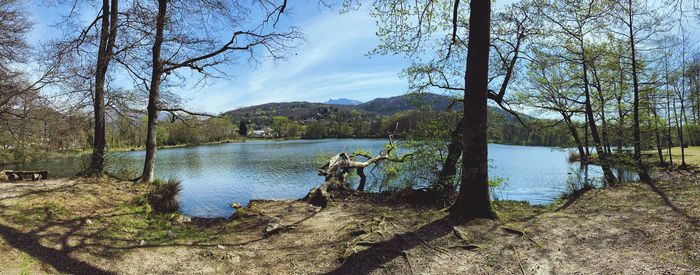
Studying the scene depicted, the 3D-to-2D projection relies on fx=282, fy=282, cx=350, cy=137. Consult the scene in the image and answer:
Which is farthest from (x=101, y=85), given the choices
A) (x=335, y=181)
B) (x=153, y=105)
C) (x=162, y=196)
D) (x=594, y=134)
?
(x=594, y=134)

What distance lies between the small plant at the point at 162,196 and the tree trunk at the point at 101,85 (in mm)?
2030

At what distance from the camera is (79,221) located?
18.7ft

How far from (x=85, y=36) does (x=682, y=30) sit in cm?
1604

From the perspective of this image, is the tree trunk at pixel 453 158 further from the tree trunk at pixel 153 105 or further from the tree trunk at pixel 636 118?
the tree trunk at pixel 153 105

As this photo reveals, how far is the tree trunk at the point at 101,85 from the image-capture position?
931cm

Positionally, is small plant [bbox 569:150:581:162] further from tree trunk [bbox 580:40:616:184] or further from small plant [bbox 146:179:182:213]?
small plant [bbox 146:179:182:213]

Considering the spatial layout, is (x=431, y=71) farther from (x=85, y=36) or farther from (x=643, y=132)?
(x=85, y=36)

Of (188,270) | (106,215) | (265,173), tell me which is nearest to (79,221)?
(106,215)

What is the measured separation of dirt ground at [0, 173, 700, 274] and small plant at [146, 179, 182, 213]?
992 millimetres

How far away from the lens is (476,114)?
5492 mm

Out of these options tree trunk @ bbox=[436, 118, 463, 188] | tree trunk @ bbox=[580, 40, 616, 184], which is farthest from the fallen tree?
tree trunk @ bbox=[580, 40, 616, 184]

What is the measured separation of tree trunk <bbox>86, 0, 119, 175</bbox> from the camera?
931cm

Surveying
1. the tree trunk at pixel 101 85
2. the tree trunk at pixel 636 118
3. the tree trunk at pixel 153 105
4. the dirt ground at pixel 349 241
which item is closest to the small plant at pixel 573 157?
the tree trunk at pixel 636 118

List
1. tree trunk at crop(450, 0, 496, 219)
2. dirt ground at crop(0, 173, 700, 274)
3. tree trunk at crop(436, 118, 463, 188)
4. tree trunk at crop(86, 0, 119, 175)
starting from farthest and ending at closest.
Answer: tree trunk at crop(86, 0, 119, 175) < tree trunk at crop(436, 118, 463, 188) < tree trunk at crop(450, 0, 496, 219) < dirt ground at crop(0, 173, 700, 274)
